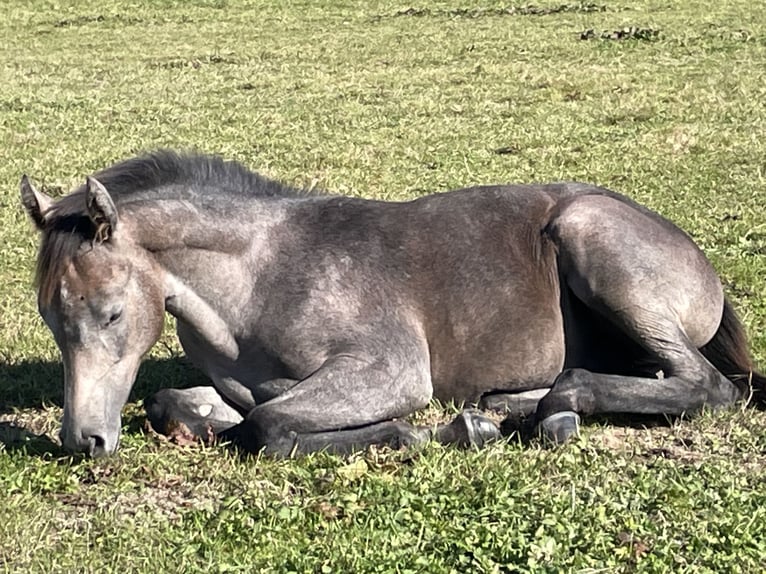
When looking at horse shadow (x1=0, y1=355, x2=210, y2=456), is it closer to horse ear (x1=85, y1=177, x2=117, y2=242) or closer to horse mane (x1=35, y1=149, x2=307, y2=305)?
horse mane (x1=35, y1=149, x2=307, y2=305)

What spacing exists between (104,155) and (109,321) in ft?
Answer: 26.8

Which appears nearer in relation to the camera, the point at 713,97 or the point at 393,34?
the point at 713,97

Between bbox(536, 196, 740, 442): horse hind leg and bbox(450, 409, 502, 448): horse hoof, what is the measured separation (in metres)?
0.23

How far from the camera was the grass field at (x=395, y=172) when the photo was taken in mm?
4250

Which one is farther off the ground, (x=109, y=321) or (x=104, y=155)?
(x=109, y=321)

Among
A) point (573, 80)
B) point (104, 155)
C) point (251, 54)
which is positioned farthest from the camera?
point (251, 54)

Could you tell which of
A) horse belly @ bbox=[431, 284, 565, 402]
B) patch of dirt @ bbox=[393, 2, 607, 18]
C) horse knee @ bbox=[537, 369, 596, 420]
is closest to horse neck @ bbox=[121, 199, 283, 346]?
horse belly @ bbox=[431, 284, 565, 402]

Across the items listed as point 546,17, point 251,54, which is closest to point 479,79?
point 251,54

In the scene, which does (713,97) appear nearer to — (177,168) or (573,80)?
(573,80)

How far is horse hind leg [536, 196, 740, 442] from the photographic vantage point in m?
5.41

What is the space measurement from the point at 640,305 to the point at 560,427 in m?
0.78

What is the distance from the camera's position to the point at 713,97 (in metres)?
14.9

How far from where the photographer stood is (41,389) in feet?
20.8


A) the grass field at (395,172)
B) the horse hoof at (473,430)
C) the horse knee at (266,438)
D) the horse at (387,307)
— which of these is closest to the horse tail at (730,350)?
the horse at (387,307)
